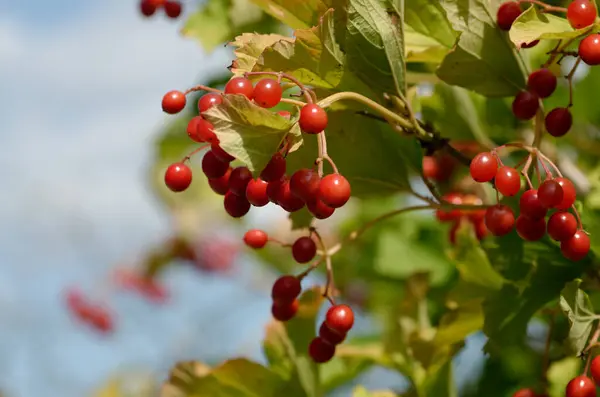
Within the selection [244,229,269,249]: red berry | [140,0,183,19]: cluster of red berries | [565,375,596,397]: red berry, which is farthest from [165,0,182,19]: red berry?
[565,375,596,397]: red berry

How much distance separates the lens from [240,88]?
1010 mm

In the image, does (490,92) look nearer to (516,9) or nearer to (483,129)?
(516,9)

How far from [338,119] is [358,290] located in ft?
8.28

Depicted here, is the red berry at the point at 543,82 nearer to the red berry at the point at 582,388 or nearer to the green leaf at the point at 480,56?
the green leaf at the point at 480,56

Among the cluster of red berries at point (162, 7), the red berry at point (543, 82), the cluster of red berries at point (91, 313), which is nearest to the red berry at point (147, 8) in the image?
the cluster of red berries at point (162, 7)

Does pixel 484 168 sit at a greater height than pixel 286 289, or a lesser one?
greater

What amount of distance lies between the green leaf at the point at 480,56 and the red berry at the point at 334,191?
1.32ft

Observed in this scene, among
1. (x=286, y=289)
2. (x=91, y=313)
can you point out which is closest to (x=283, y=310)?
(x=286, y=289)

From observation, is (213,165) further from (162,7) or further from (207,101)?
(162,7)

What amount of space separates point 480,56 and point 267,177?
1.53ft

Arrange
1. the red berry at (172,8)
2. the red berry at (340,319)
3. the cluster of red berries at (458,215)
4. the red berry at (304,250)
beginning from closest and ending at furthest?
the red berry at (340,319) → the red berry at (304,250) → the cluster of red berries at (458,215) → the red berry at (172,8)

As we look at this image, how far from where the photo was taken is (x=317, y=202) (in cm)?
102

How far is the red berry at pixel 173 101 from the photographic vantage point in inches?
44.1

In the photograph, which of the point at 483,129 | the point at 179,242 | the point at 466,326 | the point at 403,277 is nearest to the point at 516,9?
the point at 466,326
